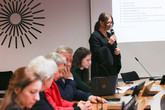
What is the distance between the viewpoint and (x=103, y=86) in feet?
10.5

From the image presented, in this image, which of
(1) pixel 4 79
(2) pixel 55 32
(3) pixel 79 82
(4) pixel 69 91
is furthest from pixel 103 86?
(2) pixel 55 32

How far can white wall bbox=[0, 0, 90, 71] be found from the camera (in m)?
5.79

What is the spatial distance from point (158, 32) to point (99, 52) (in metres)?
1.89

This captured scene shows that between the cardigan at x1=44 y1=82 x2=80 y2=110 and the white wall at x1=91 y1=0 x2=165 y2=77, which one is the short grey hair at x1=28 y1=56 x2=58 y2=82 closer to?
the cardigan at x1=44 y1=82 x2=80 y2=110

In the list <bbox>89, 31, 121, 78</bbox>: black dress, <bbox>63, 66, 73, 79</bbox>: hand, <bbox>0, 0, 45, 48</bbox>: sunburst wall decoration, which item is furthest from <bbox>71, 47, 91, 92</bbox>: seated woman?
<bbox>0, 0, 45, 48</bbox>: sunburst wall decoration

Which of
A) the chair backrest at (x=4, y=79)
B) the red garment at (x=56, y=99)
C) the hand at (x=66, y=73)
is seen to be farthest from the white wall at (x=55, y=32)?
the red garment at (x=56, y=99)

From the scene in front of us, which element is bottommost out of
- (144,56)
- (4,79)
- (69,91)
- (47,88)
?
(4,79)

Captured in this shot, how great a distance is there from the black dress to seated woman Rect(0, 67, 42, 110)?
2496mm

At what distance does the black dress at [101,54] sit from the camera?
4238 mm

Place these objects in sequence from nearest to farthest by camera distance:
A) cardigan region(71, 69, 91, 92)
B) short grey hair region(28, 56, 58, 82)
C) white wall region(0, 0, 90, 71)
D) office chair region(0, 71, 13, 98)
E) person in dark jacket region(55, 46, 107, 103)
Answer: short grey hair region(28, 56, 58, 82) → person in dark jacket region(55, 46, 107, 103) → cardigan region(71, 69, 91, 92) → office chair region(0, 71, 13, 98) → white wall region(0, 0, 90, 71)

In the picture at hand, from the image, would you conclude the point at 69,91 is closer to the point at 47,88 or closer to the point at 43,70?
the point at 47,88

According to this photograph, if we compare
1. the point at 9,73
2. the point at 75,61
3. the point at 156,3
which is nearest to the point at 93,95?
the point at 75,61

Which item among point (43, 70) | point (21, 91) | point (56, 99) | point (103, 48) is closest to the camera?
point (21, 91)

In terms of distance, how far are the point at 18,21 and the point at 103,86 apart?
10.7 ft
